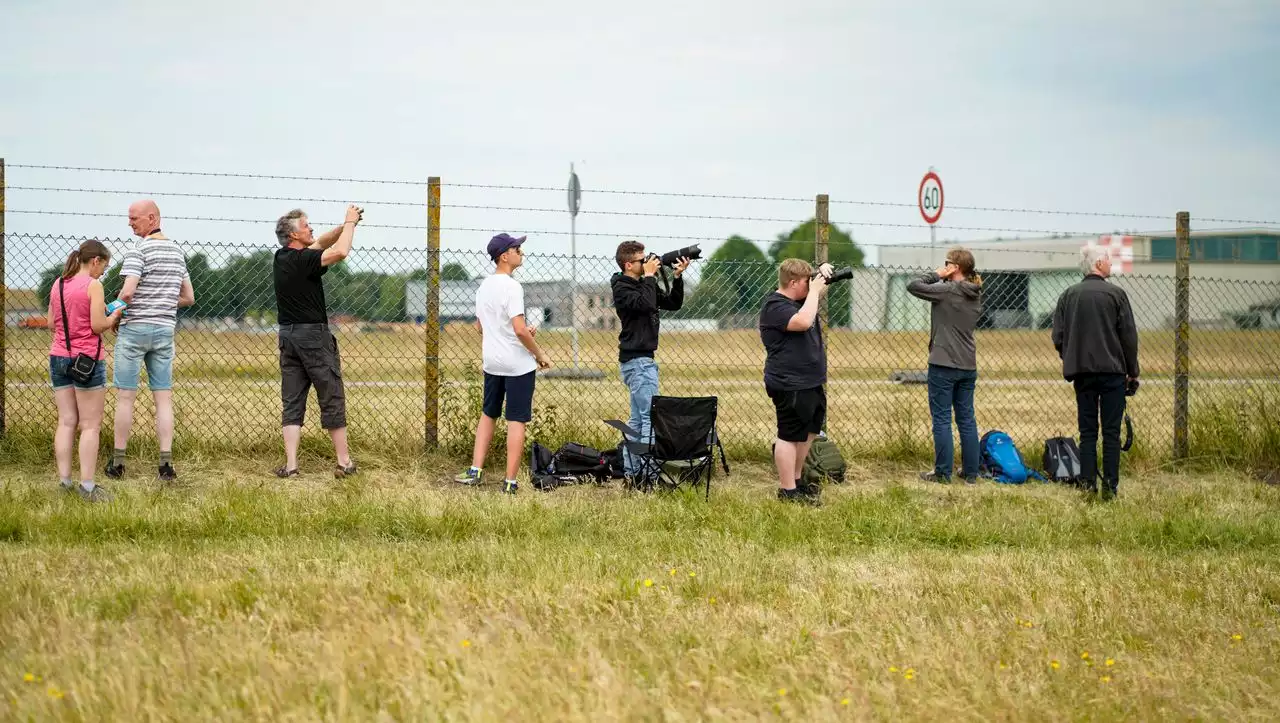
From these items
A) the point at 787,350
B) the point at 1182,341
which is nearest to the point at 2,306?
the point at 787,350

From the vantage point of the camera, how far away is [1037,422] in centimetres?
1308

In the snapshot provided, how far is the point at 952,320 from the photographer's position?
8.70 m

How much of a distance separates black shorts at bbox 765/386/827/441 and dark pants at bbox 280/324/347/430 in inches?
117

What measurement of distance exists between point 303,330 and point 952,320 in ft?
15.3

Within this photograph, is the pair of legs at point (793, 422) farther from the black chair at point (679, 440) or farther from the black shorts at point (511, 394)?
the black shorts at point (511, 394)

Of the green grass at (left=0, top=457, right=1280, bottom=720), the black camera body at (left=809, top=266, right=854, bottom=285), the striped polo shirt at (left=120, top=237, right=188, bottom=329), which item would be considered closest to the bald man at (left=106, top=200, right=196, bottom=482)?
the striped polo shirt at (left=120, top=237, right=188, bottom=329)

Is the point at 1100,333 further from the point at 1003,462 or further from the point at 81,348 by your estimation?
Result: the point at 81,348

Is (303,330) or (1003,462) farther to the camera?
(1003,462)

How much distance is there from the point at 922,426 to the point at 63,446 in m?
7.85

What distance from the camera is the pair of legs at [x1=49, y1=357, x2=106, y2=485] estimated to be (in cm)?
719

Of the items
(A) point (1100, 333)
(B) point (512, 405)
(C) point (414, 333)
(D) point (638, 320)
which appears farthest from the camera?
(C) point (414, 333)

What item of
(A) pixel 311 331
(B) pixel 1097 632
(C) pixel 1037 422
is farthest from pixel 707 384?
(B) pixel 1097 632

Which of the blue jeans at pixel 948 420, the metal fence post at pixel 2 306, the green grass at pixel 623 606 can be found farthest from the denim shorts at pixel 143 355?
the blue jeans at pixel 948 420

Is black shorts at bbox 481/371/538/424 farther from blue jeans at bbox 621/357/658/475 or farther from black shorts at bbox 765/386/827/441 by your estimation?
black shorts at bbox 765/386/827/441
